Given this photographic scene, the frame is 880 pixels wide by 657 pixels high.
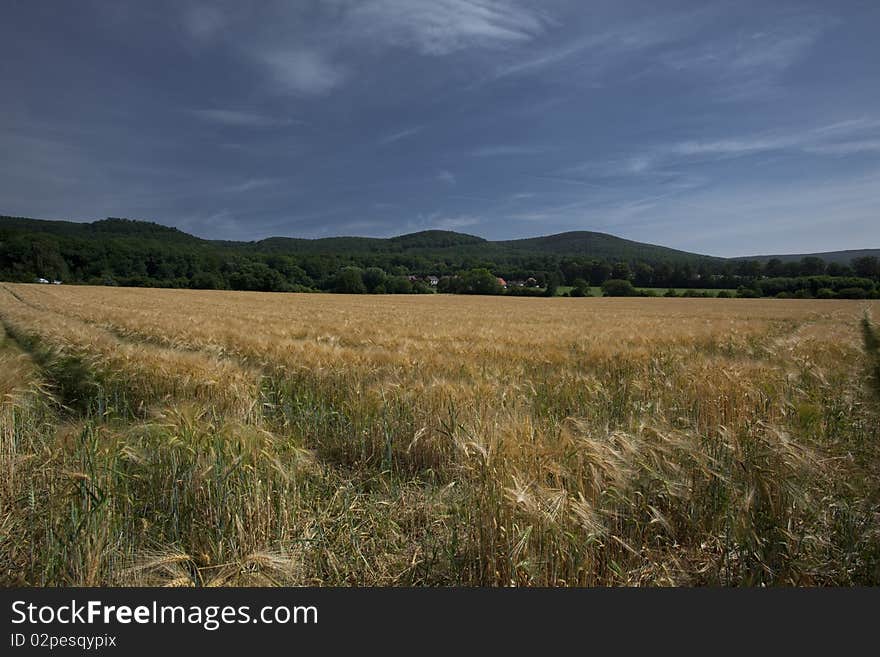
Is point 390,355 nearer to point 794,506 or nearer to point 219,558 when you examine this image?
point 219,558

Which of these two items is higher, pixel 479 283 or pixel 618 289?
pixel 479 283

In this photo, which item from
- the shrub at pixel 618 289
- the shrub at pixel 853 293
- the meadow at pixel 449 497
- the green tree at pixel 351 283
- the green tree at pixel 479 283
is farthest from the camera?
the green tree at pixel 479 283

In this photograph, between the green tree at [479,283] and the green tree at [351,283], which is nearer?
the green tree at [351,283]

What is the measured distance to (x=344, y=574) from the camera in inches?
79.8

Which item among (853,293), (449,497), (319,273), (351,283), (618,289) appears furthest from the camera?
(319,273)

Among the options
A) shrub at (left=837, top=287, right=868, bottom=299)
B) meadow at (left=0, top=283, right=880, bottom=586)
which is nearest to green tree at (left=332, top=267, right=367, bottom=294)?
shrub at (left=837, top=287, right=868, bottom=299)

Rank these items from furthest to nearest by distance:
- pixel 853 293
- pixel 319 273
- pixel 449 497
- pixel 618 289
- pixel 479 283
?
pixel 319 273, pixel 479 283, pixel 618 289, pixel 853 293, pixel 449 497

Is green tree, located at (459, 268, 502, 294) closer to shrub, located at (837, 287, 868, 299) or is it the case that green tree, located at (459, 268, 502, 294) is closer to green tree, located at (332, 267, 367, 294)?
green tree, located at (332, 267, 367, 294)

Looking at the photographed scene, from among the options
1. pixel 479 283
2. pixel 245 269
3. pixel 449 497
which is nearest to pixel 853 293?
pixel 479 283

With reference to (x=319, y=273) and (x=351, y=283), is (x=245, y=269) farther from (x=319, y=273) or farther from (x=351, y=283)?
(x=351, y=283)

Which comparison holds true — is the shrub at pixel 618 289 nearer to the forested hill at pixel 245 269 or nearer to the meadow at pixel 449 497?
the forested hill at pixel 245 269

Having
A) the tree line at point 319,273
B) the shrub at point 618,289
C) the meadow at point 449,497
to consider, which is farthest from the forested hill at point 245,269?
the meadow at point 449,497

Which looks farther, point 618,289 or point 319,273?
point 319,273

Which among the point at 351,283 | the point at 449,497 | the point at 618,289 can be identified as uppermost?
the point at 351,283
